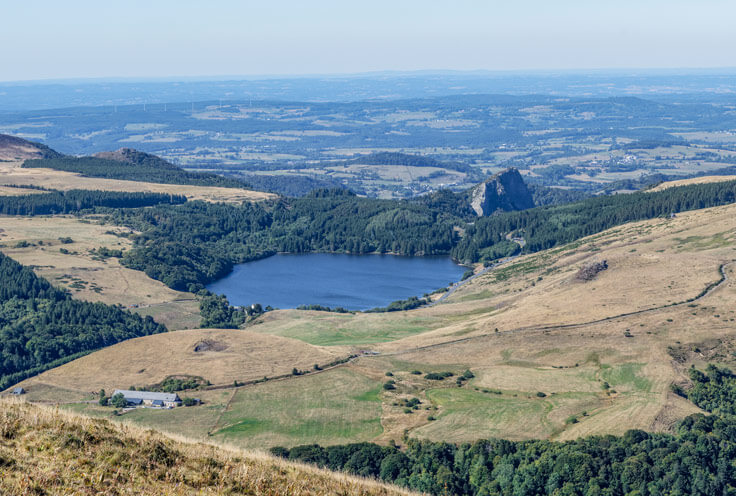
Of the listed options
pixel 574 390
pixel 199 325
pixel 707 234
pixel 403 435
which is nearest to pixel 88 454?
pixel 403 435

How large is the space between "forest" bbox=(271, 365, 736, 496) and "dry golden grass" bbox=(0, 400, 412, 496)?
26.8 m

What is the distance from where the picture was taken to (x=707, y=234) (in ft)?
485

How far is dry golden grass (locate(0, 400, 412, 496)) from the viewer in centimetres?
2517

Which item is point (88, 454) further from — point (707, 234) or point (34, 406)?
point (707, 234)

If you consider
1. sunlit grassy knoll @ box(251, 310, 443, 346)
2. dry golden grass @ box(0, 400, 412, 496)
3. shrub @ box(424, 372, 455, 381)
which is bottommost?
sunlit grassy knoll @ box(251, 310, 443, 346)

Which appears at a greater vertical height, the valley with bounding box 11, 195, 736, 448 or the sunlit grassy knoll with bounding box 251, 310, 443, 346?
the valley with bounding box 11, 195, 736, 448

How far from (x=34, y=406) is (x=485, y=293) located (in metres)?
125

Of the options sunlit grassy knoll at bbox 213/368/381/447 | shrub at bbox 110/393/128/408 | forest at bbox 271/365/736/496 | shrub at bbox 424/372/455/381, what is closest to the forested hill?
shrub at bbox 110/393/128/408

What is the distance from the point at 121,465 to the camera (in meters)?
27.4

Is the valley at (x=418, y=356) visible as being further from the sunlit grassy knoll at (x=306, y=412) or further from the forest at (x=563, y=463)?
the forest at (x=563, y=463)

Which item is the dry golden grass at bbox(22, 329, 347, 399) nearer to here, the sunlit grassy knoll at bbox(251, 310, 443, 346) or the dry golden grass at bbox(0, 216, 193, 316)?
the sunlit grassy knoll at bbox(251, 310, 443, 346)

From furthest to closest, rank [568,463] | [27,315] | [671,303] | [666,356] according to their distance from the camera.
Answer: [27,315] < [671,303] < [666,356] < [568,463]

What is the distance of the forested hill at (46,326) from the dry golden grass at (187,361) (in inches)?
497

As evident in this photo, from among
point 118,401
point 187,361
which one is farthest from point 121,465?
point 187,361
